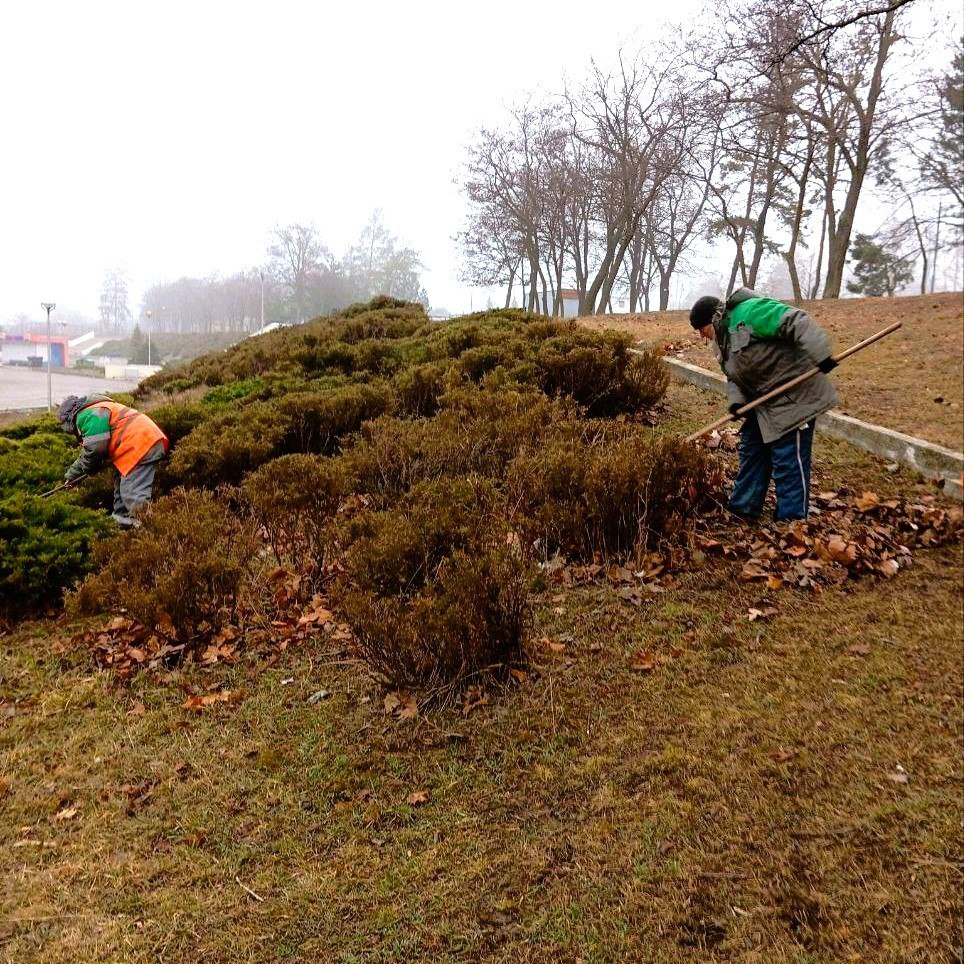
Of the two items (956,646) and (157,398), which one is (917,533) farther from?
(157,398)

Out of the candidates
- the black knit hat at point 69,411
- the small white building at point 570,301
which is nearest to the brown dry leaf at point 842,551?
the black knit hat at point 69,411

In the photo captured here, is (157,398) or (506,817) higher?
(157,398)

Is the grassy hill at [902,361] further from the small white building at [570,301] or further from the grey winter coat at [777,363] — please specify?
the small white building at [570,301]

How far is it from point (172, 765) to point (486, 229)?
33.3 m

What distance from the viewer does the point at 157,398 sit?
11.3 metres

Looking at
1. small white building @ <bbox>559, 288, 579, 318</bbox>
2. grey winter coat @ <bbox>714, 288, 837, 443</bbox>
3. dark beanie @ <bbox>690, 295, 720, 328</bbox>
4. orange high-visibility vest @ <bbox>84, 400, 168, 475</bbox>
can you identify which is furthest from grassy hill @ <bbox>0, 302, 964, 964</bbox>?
small white building @ <bbox>559, 288, 579, 318</bbox>

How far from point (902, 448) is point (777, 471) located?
1.72 m

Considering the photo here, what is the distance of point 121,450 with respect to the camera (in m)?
Answer: 6.32

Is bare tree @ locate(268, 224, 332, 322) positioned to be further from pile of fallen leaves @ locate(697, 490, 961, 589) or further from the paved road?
pile of fallen leaves @ locate(697, 490, 961, 589)

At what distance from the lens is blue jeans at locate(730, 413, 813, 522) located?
14.3 feet

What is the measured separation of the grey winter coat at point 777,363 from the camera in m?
4.28

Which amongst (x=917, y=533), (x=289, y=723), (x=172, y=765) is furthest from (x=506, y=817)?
(x=917, y=533)

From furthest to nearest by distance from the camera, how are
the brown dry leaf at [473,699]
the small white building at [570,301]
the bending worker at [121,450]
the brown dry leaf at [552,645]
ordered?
the small white building at [570,301] < the bending worker at [121,450] < the brown dry leaf at [552,645] < the brown dry leaf at [473,699]

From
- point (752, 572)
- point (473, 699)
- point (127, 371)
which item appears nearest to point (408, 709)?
point (473, 699)
